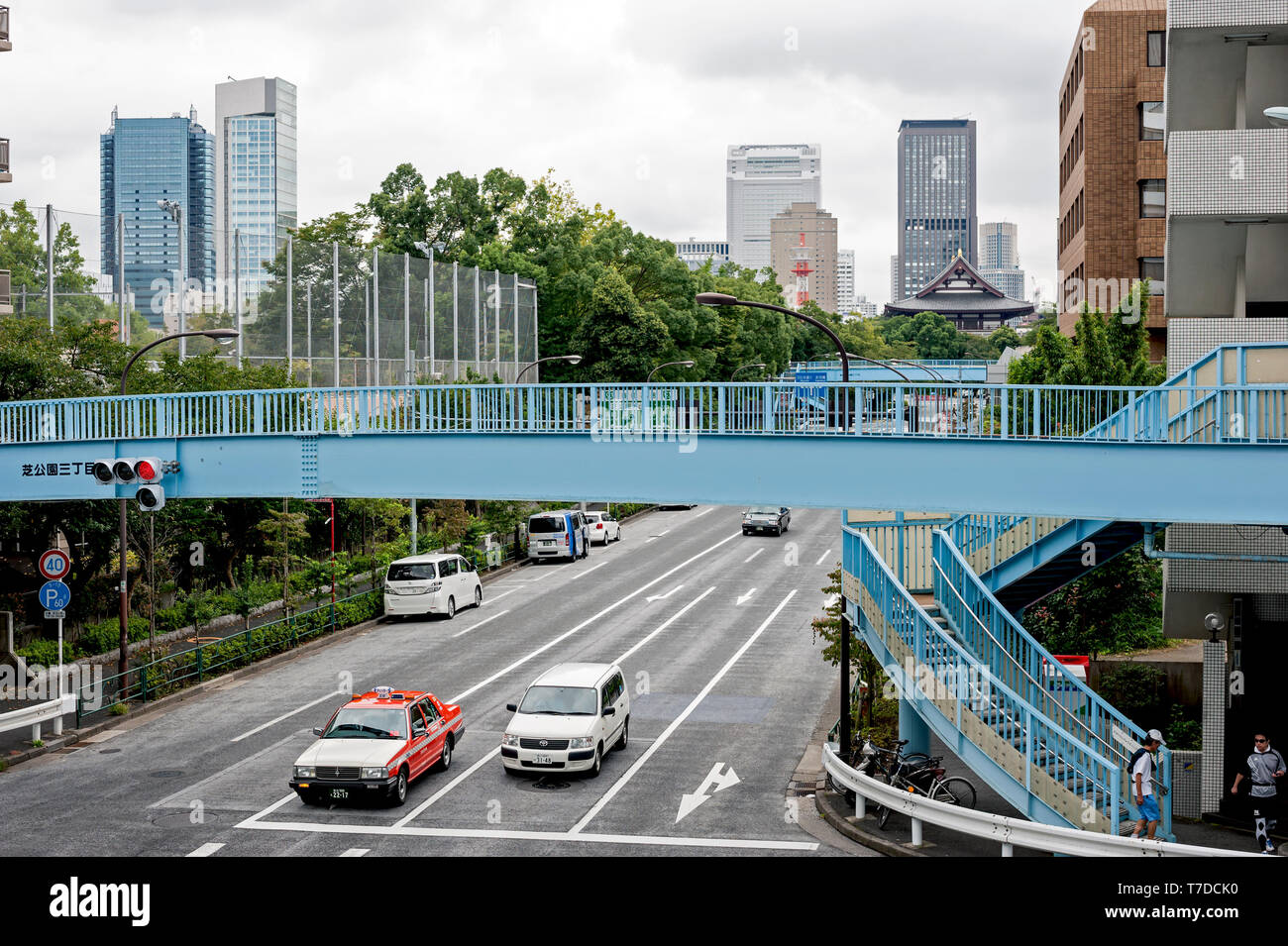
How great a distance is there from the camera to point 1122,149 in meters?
55.1

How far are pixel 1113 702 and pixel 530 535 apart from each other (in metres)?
29.6

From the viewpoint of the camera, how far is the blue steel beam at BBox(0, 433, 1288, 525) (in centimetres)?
1569

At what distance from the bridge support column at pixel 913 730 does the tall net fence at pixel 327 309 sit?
88.7 feet

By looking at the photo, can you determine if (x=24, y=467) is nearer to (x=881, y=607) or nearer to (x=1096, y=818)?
(x=881, y=607)

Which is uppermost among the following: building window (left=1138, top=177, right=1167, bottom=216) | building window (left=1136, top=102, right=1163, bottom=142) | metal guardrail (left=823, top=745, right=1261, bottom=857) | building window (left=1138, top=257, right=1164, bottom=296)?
building window (left=1136, top=102, right=1163, bottom=142)

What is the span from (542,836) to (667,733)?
6.81 meters

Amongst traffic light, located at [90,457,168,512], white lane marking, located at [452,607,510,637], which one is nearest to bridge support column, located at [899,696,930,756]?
traffic light, located at [90,457,168,512]

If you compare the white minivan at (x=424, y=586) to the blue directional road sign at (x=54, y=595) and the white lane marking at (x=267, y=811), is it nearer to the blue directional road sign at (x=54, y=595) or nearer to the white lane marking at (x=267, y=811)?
the blue directional road sign at (x=54, y=595)

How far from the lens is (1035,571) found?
67.0 feet

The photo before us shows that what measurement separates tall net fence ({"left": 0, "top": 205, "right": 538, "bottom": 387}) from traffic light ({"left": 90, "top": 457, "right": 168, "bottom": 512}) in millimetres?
18591

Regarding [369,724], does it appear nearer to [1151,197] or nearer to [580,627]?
[580,627]

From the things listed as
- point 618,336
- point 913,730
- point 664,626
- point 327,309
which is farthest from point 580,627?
point 618,336

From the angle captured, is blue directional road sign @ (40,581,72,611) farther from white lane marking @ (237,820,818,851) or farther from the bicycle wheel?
the bicycle wheel
